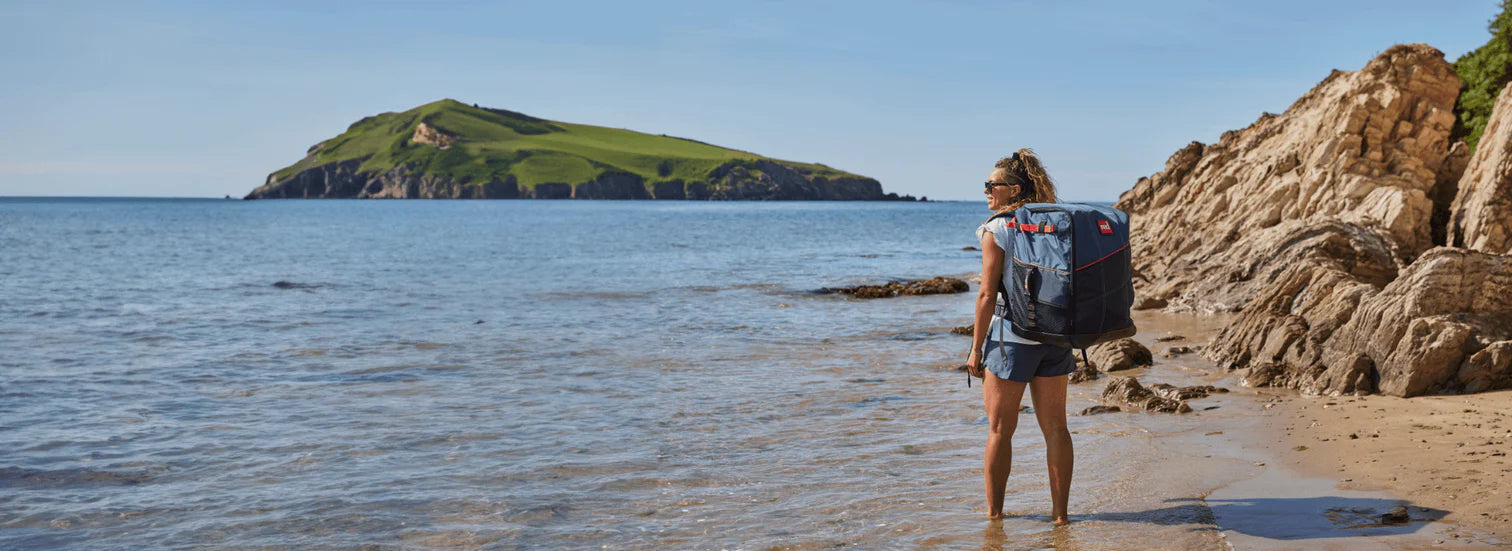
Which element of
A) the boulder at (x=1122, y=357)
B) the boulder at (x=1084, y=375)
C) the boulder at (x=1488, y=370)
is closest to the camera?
the boulder at (x=1488, y=370)

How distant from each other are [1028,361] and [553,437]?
5967 millimetres

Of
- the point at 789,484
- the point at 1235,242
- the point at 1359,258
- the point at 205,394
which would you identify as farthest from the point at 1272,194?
the point at 205,394

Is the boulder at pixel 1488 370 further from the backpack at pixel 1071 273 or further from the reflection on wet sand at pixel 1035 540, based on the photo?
the backpack at pixel 1071 273

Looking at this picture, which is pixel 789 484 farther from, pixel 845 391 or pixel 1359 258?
pixel 1359 258

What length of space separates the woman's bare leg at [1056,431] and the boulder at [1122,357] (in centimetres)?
787

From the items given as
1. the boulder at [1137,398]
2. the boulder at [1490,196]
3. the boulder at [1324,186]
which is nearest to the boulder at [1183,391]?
the boulder at [1137,398]

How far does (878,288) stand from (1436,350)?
19531 mm

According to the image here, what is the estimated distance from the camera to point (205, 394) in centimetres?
1382

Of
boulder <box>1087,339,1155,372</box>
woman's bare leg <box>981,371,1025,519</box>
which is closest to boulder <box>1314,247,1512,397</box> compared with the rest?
boulder <box>1087,339,1155,372</box>

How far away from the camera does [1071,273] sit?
6.07 meters

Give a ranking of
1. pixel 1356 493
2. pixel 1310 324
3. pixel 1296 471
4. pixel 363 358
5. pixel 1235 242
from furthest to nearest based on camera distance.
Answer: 1. pixel 1235 242
2. pixel 363 358
3. pixel 1310 324
4. pixel 1296 471
5. pixel 1356 493

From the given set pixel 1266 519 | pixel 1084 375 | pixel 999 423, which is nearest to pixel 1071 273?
pixel 999 423

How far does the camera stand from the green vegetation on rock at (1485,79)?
71.6 ft

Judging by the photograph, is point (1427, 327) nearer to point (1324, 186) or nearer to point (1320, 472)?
point (1320, 472)
